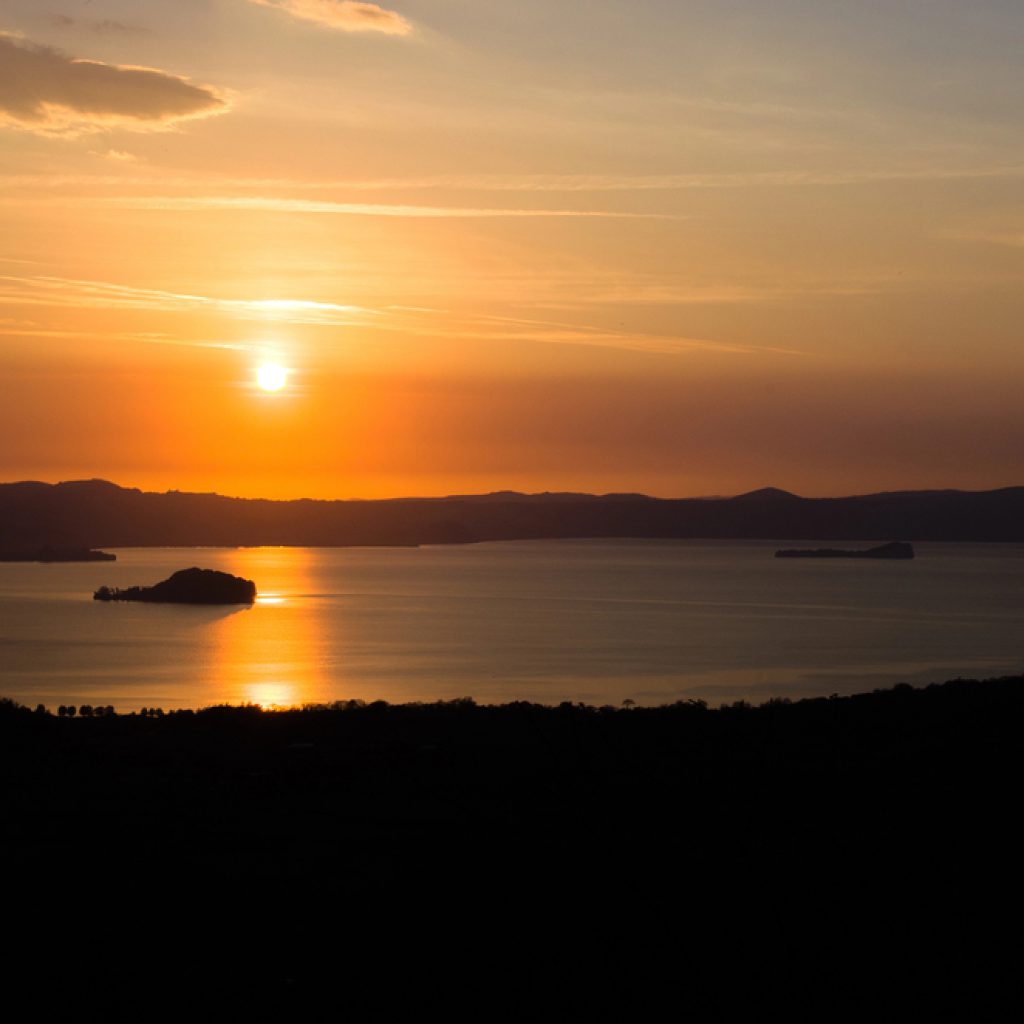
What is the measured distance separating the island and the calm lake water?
3.54 meters

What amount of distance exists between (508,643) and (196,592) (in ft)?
200

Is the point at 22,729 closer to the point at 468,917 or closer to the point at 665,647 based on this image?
the point at 468,917

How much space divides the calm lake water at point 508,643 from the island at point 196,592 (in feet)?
11.6

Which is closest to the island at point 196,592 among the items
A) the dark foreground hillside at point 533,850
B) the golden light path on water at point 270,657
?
the golden light path on water at point 270,657

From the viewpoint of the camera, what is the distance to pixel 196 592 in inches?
5655

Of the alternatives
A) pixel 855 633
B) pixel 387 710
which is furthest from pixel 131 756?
pixel 855 633

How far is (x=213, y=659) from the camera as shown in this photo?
83562mm

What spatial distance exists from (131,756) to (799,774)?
8070mm

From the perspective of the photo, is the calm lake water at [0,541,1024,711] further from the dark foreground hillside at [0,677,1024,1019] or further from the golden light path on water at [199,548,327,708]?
the dark foreground hillside at [0,677,1024,1019]

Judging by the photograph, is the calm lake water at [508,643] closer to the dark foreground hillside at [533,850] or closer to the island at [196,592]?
the island at [196,592]

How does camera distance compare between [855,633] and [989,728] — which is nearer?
[989,728]

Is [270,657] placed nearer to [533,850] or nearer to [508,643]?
[508,643]

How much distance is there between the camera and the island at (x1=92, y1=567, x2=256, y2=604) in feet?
467

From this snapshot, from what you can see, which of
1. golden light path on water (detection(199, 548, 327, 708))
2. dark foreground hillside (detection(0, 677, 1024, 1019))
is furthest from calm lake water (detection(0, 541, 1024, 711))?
dark foreground hillside (detection(0, 677, 1024, 1019))
